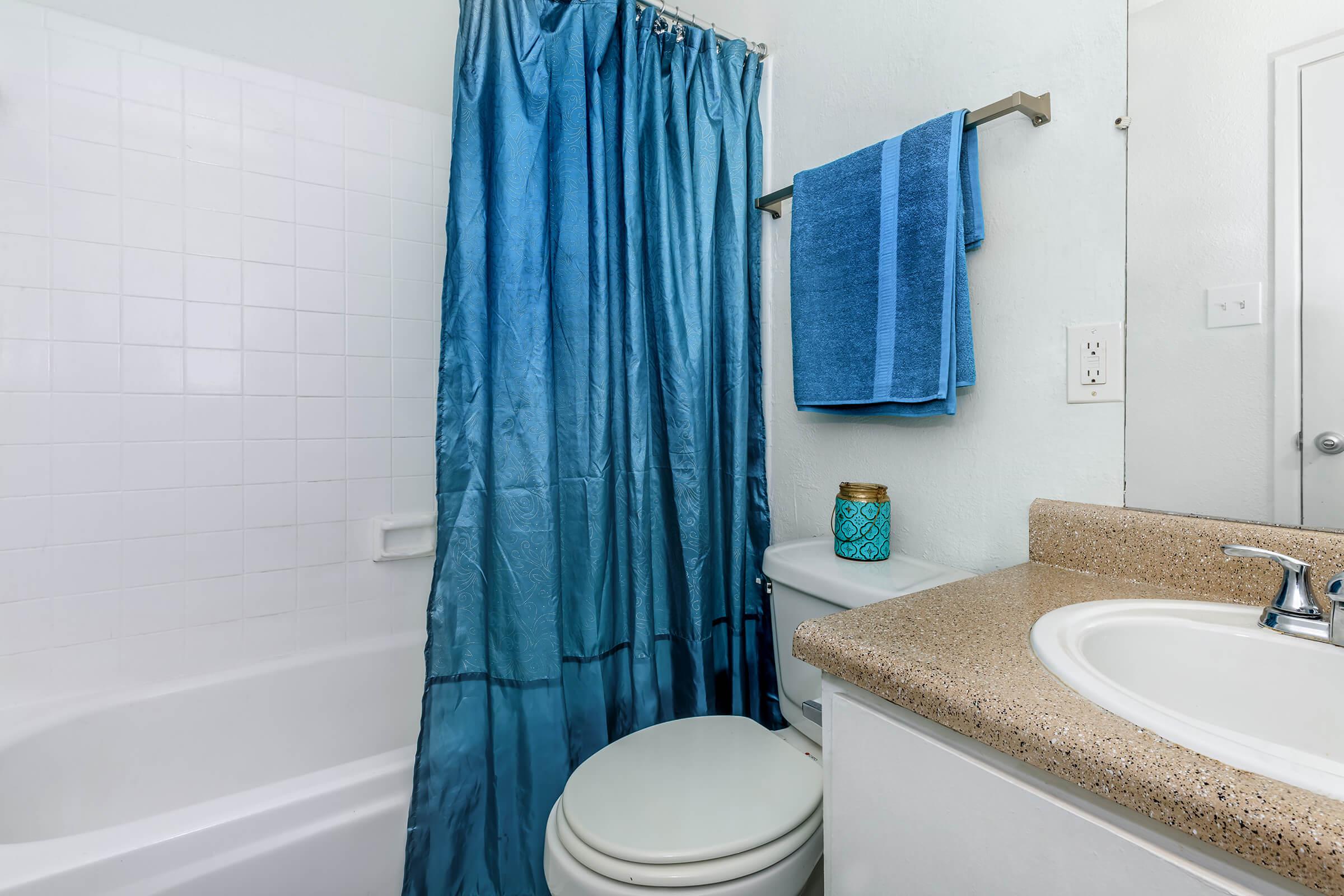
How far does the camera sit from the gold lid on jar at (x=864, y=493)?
1242mm

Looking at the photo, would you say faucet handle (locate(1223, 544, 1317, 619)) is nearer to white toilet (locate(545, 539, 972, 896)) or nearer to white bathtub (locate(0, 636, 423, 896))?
white toilet (locate(545, 539, 972, 896))

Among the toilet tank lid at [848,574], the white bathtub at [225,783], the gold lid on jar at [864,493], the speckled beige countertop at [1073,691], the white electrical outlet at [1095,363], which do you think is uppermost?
the white electrical outlet at [1095,363]

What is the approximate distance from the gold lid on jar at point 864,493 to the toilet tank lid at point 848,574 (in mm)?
123

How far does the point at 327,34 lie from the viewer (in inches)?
60.9

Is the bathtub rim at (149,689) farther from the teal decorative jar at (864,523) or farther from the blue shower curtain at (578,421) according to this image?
the teal decorative jar at (864,523)

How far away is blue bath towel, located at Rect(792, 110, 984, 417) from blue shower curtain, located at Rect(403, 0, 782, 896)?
23 cm

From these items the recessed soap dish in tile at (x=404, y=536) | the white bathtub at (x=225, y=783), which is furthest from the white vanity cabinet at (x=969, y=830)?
the recessed soap dish in tile at (x=404, y=536)

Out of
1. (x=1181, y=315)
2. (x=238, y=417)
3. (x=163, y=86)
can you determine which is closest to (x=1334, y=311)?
(x=1181, y=315)

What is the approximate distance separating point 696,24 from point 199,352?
1391 millimetres

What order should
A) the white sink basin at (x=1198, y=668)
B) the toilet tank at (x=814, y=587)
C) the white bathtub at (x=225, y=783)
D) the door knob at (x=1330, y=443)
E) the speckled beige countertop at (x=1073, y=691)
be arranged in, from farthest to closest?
the toilet tank at (x=814, y=587), the white bathtub at (x=225, y=783), the door knob at (x=1330, y=443), the white sink basin at (x=1198, y=668), the speckled beige countertop at (x=1073, y=691)

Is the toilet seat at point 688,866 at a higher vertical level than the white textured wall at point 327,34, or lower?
lower

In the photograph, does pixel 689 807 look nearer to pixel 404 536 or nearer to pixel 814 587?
pixel 814 587

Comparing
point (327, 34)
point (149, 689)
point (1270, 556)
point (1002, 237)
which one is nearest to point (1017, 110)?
point (1002, 237)

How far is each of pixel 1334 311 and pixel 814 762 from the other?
3.09 feet
